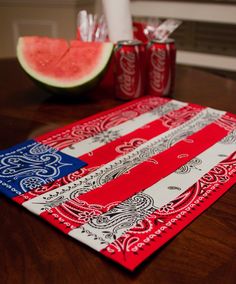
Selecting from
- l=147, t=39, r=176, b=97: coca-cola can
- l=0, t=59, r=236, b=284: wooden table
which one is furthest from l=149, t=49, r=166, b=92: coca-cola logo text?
l=0, t=59, r=236, b=284: wooden table

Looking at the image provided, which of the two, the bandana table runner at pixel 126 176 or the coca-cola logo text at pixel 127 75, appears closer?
the bandana table runner at pixel 126 176

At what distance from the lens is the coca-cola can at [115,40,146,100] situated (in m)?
1.00

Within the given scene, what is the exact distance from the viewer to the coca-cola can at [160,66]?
102 centimetres

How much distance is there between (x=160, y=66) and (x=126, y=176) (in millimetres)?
494

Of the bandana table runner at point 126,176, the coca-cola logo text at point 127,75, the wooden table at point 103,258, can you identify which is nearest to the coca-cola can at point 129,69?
the coca-cola logo text at point 127,75

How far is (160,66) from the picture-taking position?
1030 millimetres

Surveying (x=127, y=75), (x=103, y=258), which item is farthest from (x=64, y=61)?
(x=103, y=258)

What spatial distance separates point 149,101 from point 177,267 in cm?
65

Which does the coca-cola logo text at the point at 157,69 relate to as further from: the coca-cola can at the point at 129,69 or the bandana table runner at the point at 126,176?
the bandana table runner at the point at 126,176

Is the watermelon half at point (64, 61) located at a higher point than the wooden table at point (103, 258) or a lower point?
higher

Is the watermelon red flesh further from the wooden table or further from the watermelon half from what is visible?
the wooden table

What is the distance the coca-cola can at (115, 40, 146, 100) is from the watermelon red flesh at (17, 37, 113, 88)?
0.12ft

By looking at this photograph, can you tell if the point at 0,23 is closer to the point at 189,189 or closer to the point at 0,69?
the point at 0,69

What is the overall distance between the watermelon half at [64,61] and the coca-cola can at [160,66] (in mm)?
118
